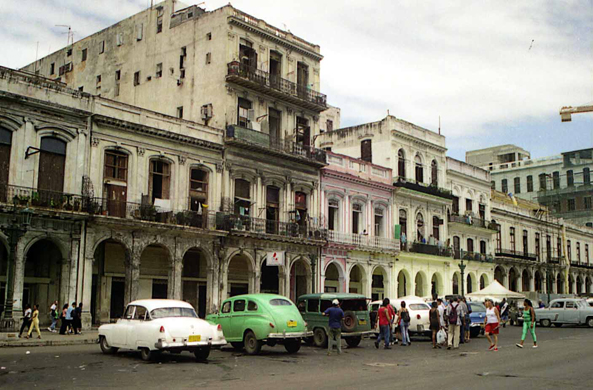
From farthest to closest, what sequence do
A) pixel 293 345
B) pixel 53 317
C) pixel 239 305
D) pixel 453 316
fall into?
1. pixel 53 317
2. pixel 453 316
3. pixel 239 305
4. pixel 293 345

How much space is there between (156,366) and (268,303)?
480 centimetres

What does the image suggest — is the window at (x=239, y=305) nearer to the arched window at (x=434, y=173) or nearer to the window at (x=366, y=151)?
the window at (x=366, y=151)

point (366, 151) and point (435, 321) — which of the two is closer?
point (435, 321)

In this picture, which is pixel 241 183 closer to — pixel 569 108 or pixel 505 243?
pixel 505 243

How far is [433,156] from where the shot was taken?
163 feet

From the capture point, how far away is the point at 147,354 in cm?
1673

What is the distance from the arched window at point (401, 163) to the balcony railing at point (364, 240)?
209 inches

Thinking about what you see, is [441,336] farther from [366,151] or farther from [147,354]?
[366,151]

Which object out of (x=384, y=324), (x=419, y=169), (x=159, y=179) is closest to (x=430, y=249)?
(x=419, y=169)

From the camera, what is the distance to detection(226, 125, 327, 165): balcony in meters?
34.4

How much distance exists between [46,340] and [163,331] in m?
7.90

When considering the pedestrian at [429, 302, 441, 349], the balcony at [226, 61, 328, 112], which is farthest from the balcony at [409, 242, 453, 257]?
the pedestrian at [429, 302, 441, 349]

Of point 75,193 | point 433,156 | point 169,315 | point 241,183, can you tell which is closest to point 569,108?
point 433,156

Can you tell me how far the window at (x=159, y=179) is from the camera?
31.4 m
